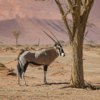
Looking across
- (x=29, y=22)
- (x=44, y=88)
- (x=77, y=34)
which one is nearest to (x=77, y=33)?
(x=77, y=34)

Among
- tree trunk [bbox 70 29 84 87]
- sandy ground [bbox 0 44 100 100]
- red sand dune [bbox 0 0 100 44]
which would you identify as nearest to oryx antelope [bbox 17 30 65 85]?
sandy ground [bbox 0 44 100 100]

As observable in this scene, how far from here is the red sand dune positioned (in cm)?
11988

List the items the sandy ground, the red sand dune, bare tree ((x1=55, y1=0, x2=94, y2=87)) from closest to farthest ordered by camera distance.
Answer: the sandy ground < bare tree ((x1=55, y1=0, x2=94, y2=87)) < the red sand dune

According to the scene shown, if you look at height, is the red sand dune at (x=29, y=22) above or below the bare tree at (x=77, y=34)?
above

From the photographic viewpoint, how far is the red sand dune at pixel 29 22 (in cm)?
11988

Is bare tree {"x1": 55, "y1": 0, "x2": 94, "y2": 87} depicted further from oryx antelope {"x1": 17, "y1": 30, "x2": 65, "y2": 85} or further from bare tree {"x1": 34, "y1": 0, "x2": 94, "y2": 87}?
oryx antelope {"x1": 17, "y1": 30, "x2": 65, "y2": 85}

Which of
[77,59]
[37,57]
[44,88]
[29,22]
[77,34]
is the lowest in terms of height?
[44,88]

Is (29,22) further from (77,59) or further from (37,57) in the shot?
(77,59)

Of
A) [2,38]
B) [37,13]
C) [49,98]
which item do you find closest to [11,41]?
[2,38]

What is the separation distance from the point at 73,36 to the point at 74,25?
43 cm

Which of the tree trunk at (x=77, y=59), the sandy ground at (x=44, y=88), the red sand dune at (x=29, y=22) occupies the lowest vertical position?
the sandy ground at (x=44, y=88)

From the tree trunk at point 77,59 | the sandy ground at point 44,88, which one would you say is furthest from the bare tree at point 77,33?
the sandy ground at point 44,88

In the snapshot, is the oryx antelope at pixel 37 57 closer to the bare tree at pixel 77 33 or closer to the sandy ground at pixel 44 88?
the sandy ground at pixel 44 88

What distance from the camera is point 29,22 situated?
448 feet
